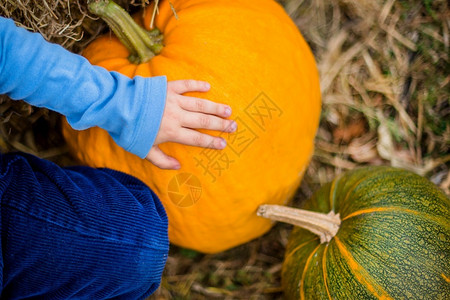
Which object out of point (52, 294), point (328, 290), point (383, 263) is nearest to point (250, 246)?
point (328, 290)

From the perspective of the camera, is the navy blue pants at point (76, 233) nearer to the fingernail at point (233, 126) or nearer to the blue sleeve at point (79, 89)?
the blue sleeve at point (79, 89)

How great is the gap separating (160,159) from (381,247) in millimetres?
880

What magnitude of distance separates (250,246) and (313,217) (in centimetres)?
69

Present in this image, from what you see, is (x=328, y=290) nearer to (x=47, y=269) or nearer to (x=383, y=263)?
(x=383, y=263)

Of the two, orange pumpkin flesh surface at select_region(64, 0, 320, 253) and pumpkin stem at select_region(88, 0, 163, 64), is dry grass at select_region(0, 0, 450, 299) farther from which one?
pumpkin stem at select_region(88, 0, 163, 64)

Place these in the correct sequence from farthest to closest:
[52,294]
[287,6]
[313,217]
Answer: [287,6] → [313,217] → [52,294]

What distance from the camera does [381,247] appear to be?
1632mm

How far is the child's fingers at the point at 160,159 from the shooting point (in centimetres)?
171

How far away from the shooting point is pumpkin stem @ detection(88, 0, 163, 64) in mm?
1711

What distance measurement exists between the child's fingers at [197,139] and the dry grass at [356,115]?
881 mm

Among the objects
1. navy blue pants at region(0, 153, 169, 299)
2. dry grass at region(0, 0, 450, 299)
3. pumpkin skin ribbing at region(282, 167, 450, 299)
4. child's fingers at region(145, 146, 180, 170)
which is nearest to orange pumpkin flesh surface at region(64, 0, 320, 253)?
child's fingers at region(145, 146, 180, 170)

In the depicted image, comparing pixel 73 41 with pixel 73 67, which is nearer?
pixel 73 67

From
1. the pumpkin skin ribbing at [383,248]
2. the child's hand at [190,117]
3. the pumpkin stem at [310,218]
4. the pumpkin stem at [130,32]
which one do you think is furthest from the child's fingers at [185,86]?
the pumpkin skin ribbing at [383,248]

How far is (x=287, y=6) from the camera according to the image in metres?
2.63
